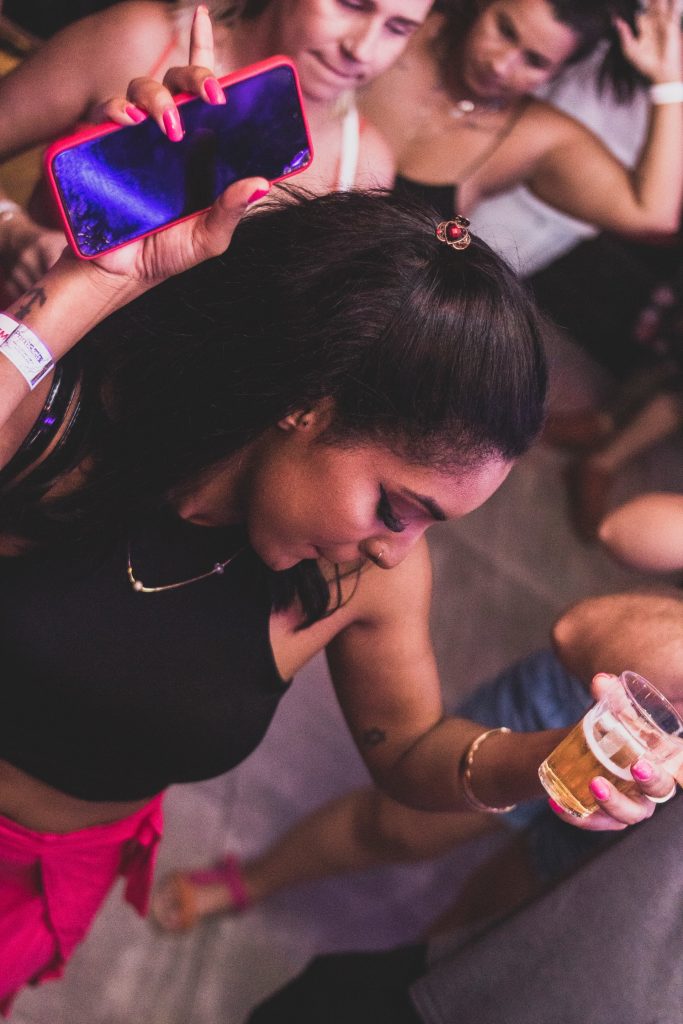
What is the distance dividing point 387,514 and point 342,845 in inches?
53.8

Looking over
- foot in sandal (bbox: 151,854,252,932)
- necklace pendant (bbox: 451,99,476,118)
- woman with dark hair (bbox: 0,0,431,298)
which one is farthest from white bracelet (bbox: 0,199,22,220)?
foot in sandal (bbox: 151,854,252,932)

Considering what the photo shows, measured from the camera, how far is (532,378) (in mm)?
1156

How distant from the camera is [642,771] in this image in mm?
1022

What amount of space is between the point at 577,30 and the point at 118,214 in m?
1.41

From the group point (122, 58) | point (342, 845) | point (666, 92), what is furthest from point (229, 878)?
point (666, 92)

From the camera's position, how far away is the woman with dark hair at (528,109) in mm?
2037

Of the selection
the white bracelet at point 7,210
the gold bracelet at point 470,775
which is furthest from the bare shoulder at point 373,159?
the gold bracelet at point 470,775

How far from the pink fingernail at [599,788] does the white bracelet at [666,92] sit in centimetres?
184

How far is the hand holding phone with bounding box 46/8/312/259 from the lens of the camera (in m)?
0.99

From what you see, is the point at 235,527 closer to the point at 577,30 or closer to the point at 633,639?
the point at 633,639

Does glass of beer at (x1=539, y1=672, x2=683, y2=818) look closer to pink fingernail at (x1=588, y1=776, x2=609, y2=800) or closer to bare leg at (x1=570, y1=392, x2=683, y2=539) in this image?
pink fingernail at (x1=588, y1=776, x2=609, y2=800)

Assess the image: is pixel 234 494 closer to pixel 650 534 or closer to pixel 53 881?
pixel 53 881

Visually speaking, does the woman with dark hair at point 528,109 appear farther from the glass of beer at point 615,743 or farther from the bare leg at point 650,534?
the glass of beer at point 615,743

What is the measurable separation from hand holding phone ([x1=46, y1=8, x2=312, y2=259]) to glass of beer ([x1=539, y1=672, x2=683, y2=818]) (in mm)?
723
